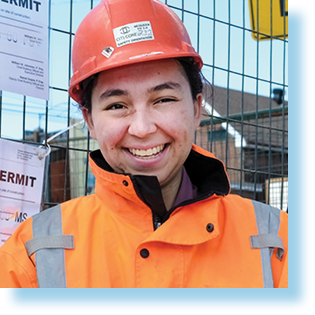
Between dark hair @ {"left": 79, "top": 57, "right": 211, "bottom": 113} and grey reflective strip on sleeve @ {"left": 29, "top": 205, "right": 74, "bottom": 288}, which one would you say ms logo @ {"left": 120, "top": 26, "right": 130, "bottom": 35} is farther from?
grey reflective strip on sleeve @ {"left": 29, "top": 205, "right": 74, "bottom": 288}

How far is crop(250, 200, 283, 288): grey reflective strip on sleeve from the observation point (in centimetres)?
141

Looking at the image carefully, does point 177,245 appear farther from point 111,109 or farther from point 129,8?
point 129,8

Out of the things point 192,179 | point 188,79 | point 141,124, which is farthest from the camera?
point 192,179

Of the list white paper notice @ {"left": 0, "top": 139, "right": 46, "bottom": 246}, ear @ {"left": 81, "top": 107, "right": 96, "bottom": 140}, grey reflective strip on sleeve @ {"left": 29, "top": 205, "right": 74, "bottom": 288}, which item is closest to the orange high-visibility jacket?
grey reflective strip on sleeve @ {"left": 29, "top": 205, "right": 74, "bottom": 288}

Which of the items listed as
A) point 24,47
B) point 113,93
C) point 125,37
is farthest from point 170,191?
point 24,47

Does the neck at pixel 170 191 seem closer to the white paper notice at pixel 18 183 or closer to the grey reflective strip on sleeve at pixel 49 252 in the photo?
the grey reflective strip on sleeve at pixel 49 252

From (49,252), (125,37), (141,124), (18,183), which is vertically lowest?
(49,252)

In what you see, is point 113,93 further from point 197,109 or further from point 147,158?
point 197,109

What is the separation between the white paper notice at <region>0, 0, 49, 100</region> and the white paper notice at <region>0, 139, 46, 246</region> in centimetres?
23

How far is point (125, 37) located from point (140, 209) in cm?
54

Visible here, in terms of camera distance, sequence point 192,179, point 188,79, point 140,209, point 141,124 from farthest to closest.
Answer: point 192,179 → point 188,79 → point 140,209 → point 141,124

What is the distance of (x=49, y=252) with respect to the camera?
1.36 meters

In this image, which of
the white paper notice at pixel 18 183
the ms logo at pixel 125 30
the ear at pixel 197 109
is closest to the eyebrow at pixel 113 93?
the ms logo at pixel 125 30

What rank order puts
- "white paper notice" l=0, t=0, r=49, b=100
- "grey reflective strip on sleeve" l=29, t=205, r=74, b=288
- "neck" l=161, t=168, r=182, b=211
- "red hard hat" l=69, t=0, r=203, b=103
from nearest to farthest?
"grey reflective strip on sleeve" l=29, t=205, r=74, b=288, "red hard hat" l=69, t=0, r=203, b=103, "neck" l=161, t=168, r=182, b=211, "white paper notice" l=0, t=0, r=49, b=100
